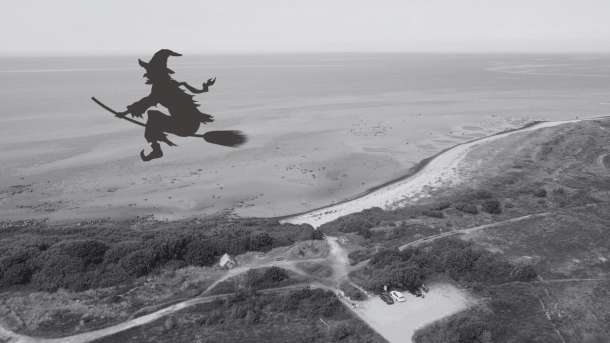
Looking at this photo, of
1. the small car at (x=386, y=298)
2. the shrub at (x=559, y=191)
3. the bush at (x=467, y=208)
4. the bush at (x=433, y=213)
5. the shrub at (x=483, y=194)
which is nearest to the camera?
the small car at (x=386, y=298)

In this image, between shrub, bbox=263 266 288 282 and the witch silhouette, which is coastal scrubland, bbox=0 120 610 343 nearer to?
shrub, bbox=263 266 288 282

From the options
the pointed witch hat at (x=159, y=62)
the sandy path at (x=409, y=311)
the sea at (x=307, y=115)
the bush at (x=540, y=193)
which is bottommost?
the sandy path at (x=409, y=311)

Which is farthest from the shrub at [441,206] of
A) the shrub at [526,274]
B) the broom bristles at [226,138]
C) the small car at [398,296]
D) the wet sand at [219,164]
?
the broom bristles at [226,138]

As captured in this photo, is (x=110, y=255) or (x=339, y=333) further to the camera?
(x=110, y=255)

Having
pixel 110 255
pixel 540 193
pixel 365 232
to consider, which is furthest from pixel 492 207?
pixel 110 255

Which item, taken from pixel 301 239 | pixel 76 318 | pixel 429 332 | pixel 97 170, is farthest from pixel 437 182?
pixel 97 170

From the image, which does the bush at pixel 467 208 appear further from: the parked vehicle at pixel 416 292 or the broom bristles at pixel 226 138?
→ the broom bristles at pixel 226 138

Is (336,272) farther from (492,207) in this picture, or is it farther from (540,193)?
(540,193)

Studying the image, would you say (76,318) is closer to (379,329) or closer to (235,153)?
(379,329)
